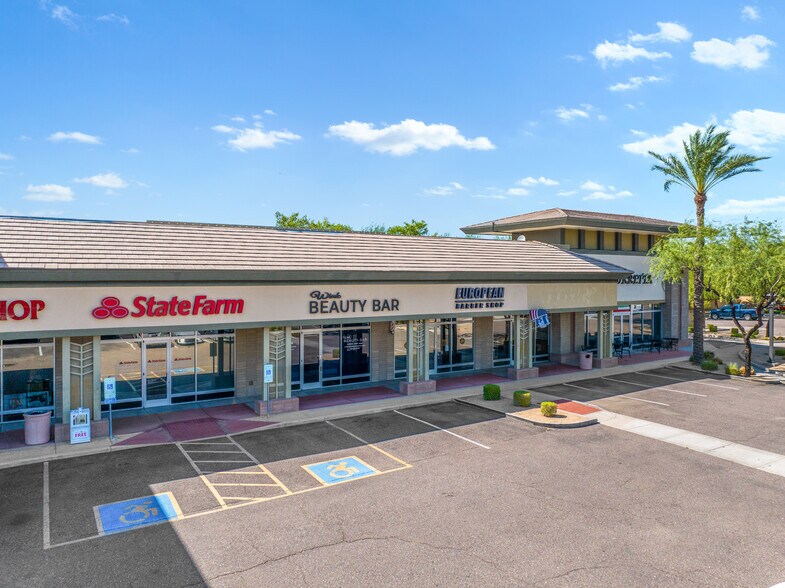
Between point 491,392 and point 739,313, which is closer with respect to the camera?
point 491,392

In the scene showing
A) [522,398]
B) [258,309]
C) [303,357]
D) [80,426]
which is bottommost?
[522,398]

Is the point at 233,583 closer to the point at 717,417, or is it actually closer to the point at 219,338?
the point at 219,338

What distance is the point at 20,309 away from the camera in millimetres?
15883

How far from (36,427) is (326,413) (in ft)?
30.6

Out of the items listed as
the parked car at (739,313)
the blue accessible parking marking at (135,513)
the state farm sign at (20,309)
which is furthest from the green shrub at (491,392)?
the parked car at (739,313)

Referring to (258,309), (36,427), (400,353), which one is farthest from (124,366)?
(400,353)

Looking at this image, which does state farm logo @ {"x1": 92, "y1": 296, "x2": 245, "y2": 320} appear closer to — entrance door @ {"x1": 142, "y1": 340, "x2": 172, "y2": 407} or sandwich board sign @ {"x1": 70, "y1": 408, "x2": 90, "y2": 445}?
sandwich board sign @ {"x1": 70, "y1": 408, "x2": 90, "y2": 445}

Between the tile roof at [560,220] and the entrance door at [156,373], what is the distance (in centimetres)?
2324

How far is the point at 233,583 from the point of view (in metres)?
9.39

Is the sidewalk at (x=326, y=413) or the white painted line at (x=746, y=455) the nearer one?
the white painted line at (x=746, y=455)

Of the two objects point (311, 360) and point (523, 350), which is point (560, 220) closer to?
point (523, 350)

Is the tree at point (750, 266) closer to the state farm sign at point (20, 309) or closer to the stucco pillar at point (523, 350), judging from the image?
the stucco pillar at point (523, 350)

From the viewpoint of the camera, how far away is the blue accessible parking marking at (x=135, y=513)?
11.5 m

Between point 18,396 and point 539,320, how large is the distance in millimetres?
22277
